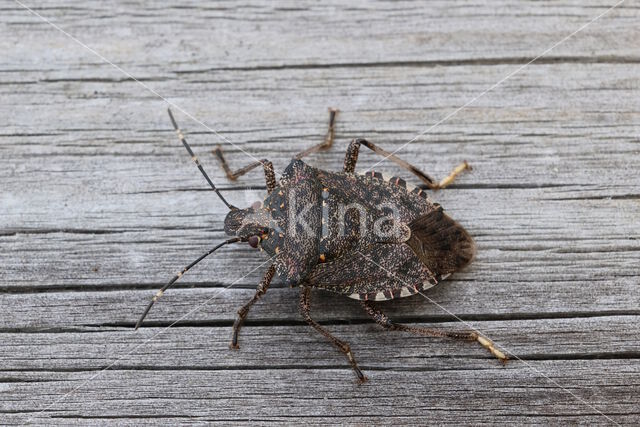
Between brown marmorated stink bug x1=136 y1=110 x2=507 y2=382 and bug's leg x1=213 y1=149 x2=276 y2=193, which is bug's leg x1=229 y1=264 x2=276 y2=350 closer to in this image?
brown marmorated stink bug x1=136 y1=110 x2=507 y2=382

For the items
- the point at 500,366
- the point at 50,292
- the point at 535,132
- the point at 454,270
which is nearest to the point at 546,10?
the point at 535,132

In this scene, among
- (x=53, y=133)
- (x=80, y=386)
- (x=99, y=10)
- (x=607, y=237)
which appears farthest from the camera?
(x=99, y=10)

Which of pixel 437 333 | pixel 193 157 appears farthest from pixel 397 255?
pixel 193 157

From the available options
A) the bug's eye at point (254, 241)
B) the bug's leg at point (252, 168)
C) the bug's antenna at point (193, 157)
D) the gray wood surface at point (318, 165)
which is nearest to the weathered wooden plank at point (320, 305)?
the gray wood surface at point (318, 165)

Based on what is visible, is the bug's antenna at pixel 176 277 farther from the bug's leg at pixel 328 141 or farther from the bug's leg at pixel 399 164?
the bug's leg at pixel 399 164

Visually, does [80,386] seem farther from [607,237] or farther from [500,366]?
[607,237]

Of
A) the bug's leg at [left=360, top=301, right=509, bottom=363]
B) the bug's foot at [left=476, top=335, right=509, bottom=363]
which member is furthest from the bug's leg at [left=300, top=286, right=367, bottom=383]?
the bug's foot at [left=476, top=335, right=509, bottom=363]

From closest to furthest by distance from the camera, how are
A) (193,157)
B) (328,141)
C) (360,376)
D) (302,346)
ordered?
(360,376) < (302,346) < (193,157) < (328,141)

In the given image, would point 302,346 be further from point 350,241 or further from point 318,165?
point 318,165
